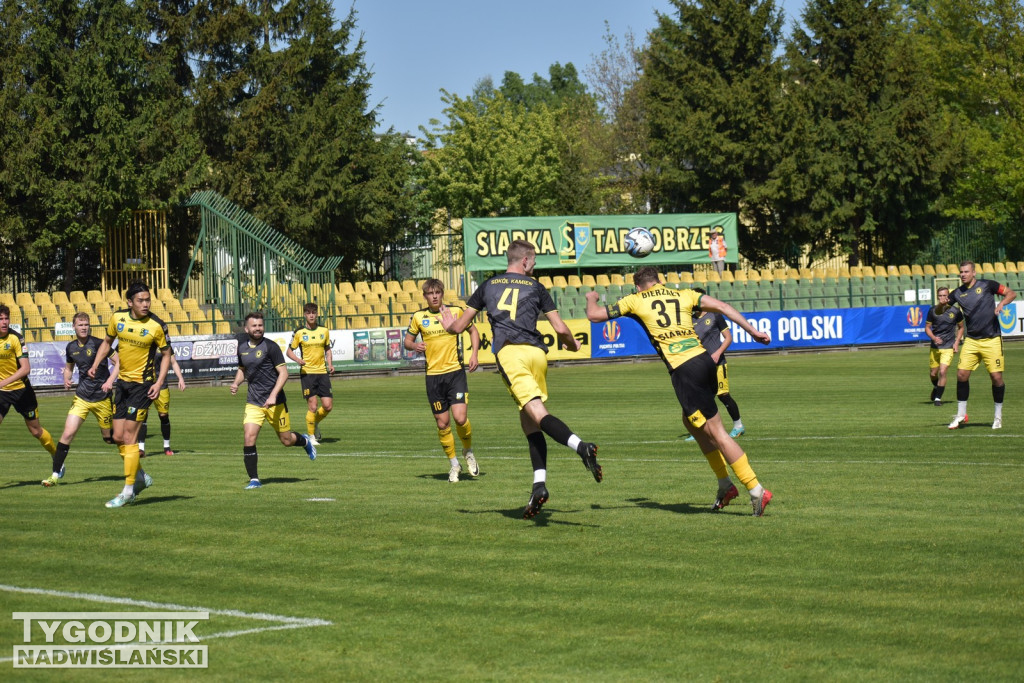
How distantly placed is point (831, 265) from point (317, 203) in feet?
101

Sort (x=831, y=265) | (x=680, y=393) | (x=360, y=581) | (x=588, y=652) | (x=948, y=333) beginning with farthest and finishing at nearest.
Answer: (x=831, y=265) < (x=948, y=333) < (x=680, y=393) < (x=360, y=581) < (x=588, y=652)

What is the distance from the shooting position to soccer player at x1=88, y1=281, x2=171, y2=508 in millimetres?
12828

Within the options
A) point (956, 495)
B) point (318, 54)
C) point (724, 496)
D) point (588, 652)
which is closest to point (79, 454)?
point (724, 496)

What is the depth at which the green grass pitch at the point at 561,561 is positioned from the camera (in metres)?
6.35

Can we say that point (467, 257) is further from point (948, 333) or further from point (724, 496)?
point (724, 496)

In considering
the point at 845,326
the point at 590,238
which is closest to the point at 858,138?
the point at 845,326

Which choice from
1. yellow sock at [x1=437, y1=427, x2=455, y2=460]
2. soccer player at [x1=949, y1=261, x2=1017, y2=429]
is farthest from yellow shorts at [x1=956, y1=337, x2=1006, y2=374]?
yellow sock at [x1=437, y1=427, x2=455, y2=460]

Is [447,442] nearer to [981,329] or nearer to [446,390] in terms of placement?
[446,390]

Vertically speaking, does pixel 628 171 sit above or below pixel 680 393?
above

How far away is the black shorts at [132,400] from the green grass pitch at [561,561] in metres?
0.91

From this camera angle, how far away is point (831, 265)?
6875cm

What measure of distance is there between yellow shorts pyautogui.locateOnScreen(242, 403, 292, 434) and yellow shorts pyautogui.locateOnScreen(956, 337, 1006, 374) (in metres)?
9.64

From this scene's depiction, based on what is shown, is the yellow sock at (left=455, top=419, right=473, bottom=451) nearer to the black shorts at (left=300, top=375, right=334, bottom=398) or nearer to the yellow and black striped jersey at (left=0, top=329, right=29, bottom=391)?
the yellow and black striped jersey at (left=0, top=329, right=29, bottom=391)

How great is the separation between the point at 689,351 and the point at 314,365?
1157cm
